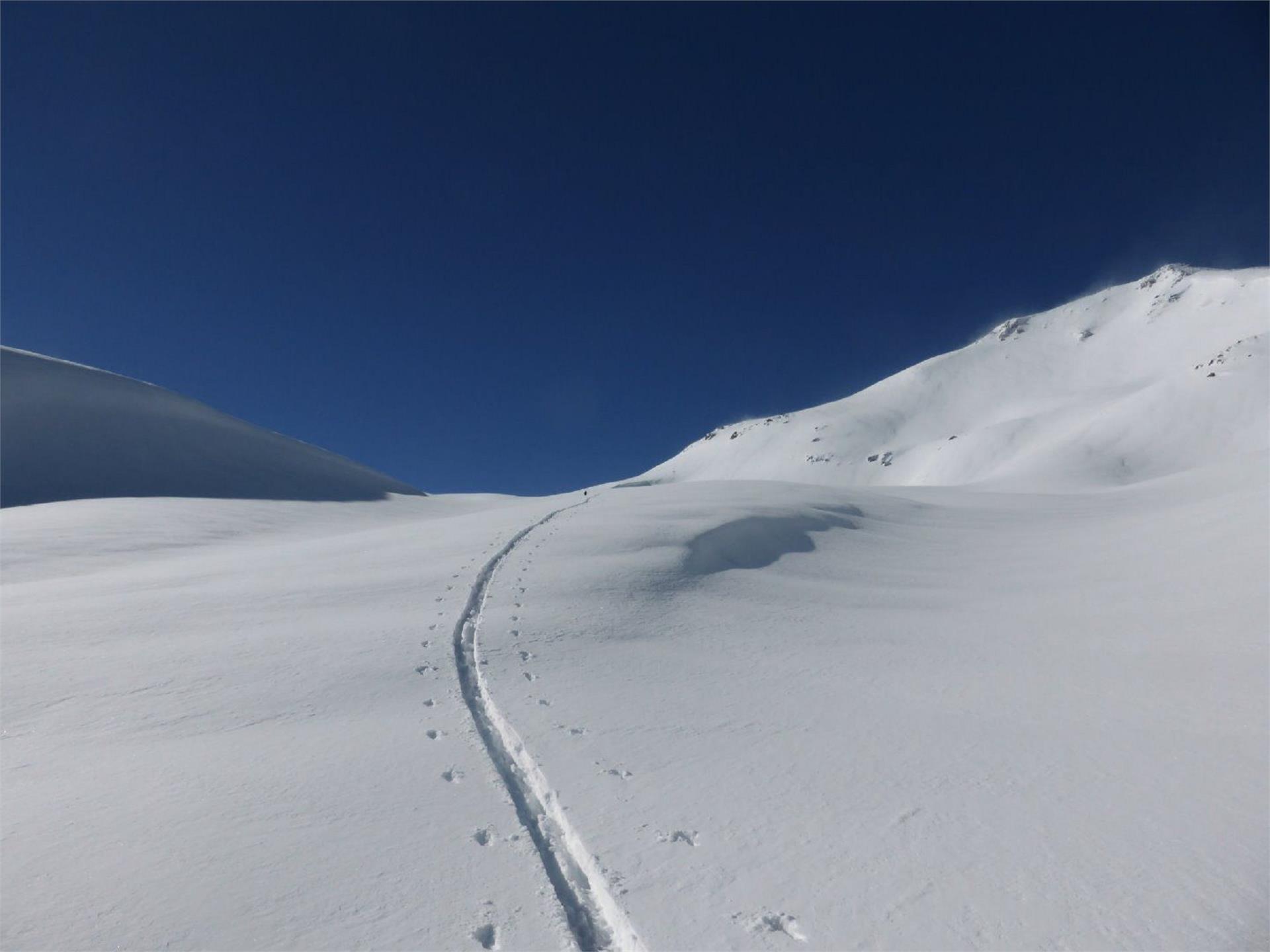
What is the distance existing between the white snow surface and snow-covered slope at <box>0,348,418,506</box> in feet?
99.9

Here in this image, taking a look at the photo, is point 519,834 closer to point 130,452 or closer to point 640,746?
point 640,746

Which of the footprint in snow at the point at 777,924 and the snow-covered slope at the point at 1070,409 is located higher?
the snow-covered slope at the point at 1070,409

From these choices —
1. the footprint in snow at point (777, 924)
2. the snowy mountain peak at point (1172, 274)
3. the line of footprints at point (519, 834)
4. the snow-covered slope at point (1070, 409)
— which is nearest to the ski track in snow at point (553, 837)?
the line of footprints at point (519, 834)

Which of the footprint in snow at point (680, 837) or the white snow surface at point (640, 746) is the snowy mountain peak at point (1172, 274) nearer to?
the white snow surface at point (640, 746)

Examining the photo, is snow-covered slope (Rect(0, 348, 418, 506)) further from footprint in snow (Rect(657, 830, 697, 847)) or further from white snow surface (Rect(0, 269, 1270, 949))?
footprint in snow (Rect(657, 830, 697, 847))

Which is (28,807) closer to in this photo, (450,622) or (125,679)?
(125,679)

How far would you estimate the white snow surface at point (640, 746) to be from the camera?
5000mm

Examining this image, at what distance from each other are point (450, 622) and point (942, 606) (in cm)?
1019

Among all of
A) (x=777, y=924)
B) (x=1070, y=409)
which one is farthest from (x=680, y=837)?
(x=1070, y=409)

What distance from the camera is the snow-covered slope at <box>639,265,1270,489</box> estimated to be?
93.1m

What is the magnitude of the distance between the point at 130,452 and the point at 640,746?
55.9 m

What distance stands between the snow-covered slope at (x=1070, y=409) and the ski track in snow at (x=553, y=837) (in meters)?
87.0

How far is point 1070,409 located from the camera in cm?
12512

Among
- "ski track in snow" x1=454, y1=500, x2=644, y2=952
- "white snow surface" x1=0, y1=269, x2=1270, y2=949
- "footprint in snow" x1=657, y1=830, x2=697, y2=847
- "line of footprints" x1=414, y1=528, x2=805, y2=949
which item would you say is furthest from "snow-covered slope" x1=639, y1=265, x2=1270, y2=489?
"footprint in snow" x1=657, y1=830, x2=697, y2=847
